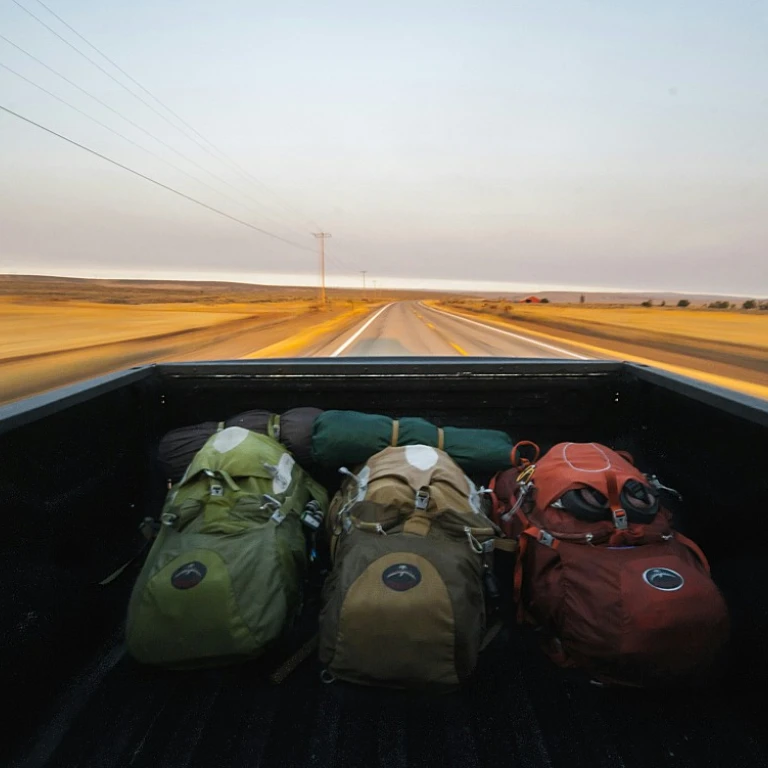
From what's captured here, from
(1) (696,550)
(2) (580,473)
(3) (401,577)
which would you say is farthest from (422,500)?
(1) (696,550)

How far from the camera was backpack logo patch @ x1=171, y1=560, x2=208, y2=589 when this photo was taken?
1742mm

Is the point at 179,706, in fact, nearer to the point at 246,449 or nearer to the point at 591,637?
the point at 246,449

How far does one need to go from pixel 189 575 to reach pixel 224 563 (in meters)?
0.12

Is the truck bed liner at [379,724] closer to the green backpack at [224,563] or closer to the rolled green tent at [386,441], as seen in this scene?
the green backpack at [224,563]

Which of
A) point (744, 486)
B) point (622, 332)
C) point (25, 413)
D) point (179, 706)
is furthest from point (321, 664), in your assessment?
point (622, 332)

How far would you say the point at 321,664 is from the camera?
1.90 metres

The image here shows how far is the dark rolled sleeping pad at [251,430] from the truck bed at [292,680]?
24 cm

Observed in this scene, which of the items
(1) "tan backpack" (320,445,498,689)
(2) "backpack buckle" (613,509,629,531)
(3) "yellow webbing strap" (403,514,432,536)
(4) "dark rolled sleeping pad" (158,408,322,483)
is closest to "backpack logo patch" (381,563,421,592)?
(1) "tan backpack" (320,445,498,689)

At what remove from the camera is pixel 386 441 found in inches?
99.1

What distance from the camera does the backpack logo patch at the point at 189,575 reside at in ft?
5.72

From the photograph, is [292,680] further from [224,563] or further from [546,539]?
[546,539]

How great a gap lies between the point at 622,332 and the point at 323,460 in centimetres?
3401

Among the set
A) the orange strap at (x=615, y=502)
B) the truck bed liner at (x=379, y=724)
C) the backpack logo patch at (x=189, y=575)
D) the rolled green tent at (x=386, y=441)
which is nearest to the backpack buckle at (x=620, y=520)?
the orange strap at (x=615, y=502)

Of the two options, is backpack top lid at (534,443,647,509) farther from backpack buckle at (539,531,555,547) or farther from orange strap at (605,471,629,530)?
backpack buckle at (539,531,555,547)
